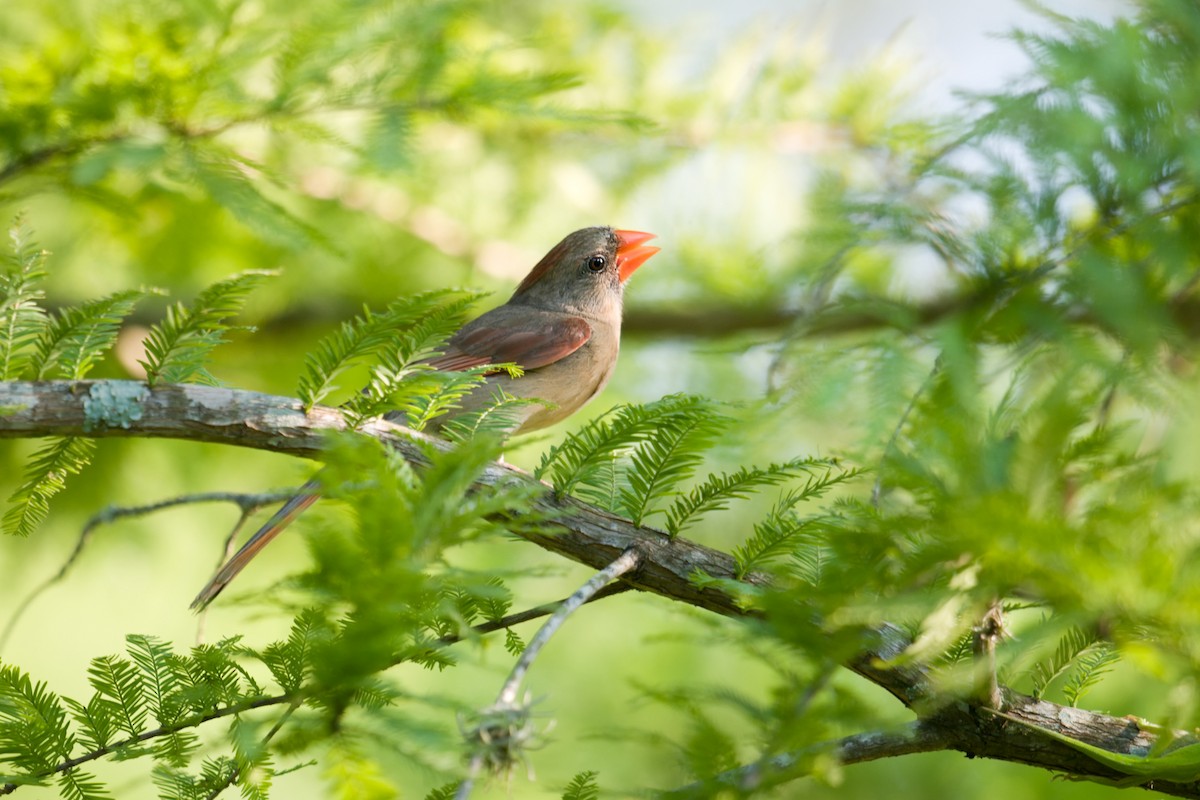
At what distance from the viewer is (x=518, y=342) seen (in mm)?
4469

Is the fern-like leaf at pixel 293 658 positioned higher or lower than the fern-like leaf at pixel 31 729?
higher

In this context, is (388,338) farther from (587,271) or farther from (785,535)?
(587,271)

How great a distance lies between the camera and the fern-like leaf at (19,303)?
2.53 m

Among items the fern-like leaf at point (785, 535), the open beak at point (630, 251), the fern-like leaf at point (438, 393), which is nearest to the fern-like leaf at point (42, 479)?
the fern-like leaf at point (438, 393)

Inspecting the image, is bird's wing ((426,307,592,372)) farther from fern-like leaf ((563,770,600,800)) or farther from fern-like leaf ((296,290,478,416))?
fern-like leaf ((563,770,600,800))

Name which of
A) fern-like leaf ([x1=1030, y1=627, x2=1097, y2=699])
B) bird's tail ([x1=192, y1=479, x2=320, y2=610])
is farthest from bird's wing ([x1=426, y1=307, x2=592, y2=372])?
fern-like leaf ([x1=1030, y1=627, x2=1097, y2=699])

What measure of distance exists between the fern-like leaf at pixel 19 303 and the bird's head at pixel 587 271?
2703 mm

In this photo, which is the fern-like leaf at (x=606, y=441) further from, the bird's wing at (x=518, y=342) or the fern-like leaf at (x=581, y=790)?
the bird's wing at (x=518, y=342)

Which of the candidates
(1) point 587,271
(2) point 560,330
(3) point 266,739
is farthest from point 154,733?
(1) point 587,271

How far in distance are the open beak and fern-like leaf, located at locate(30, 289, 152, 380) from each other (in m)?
2.96

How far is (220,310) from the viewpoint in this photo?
2.56 metres

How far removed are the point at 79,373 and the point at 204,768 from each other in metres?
1.07

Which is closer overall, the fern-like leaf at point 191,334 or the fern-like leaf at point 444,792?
the fern-like leaf at point 444,792

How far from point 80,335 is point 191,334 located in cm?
26
